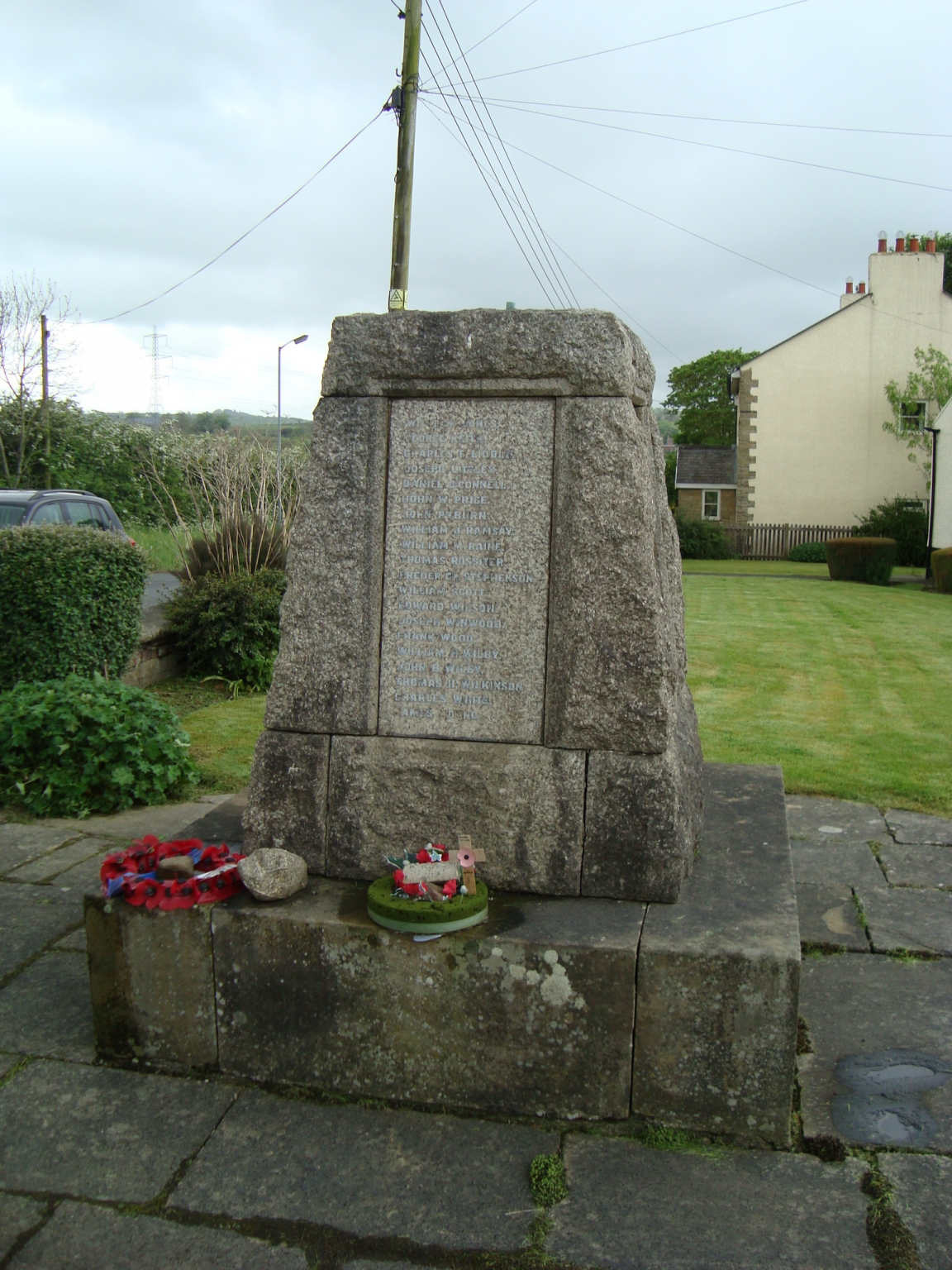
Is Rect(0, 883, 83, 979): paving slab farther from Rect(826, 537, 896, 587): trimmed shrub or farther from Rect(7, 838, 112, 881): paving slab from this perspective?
Rect(826, 537, 896, 587): trimmed shrub

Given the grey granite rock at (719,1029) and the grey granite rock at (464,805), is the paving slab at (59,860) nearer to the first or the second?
the grey granite rock at (464,805)

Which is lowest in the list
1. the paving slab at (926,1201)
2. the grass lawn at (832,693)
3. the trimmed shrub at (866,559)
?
the paving slab at (926,1201)

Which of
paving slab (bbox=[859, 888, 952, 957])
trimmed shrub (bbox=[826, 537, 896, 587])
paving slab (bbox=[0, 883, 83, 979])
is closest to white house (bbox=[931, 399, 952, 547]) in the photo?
trimmed shrub (bbox=[826, 537, 896, 587])

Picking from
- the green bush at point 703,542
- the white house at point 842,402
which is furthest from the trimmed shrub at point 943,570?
the green bush at point 703,542

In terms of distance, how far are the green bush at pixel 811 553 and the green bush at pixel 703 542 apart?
7.04ft

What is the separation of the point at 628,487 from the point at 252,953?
1.66 m

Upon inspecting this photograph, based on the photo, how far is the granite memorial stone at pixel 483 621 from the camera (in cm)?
286

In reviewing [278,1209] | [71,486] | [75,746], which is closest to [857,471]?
[71,486]

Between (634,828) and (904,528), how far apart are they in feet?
96.9

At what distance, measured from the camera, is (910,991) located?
316 cm

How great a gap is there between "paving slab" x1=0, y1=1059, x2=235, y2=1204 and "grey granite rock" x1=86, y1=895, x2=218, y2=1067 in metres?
0.09

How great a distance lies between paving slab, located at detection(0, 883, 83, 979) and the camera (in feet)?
11.3

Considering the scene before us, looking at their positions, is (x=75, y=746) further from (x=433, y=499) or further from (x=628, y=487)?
(x=628, y=487)

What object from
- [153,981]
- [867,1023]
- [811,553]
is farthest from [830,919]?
[811,553]
